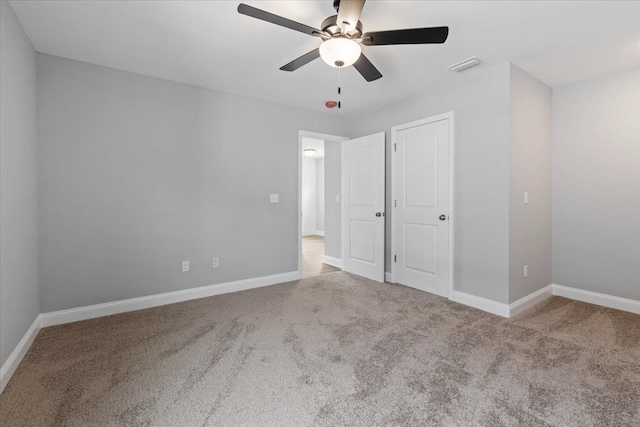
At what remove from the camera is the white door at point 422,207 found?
3498 mm

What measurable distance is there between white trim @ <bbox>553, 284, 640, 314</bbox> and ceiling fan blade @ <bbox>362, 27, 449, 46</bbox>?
3348mm

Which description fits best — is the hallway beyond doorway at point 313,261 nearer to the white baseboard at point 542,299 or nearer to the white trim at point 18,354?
the white baseboard at point 542,299

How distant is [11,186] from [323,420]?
2.57 meters

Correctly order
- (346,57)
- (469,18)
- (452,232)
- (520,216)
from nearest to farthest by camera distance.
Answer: (346,57) → (469,18) → (520,216) → (452,232)

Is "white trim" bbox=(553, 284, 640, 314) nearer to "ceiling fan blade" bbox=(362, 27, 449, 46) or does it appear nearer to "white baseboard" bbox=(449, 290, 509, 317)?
"white baseboard" bbox=(449, 290, 509, 317)

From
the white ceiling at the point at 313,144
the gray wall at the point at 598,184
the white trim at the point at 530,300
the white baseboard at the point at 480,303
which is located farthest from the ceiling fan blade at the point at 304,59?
the white ceiling at the point at 313,144

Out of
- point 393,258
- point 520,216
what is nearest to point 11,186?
point 393,258

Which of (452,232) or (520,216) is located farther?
(452,232)

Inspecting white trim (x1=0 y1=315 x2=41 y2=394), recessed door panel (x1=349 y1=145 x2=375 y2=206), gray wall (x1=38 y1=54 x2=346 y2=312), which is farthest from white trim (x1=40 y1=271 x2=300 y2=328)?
recessed door panel (x1=349 y1=145 x2=375 y2=206)

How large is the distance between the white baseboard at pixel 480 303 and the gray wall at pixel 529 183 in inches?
5.7

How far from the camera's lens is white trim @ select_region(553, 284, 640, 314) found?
3.06 meters

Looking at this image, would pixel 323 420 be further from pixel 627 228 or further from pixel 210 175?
pixel 627 228

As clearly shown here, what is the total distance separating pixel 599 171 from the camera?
10.7 feet

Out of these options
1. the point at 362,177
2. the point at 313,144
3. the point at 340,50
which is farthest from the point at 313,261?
the point at 340,50
